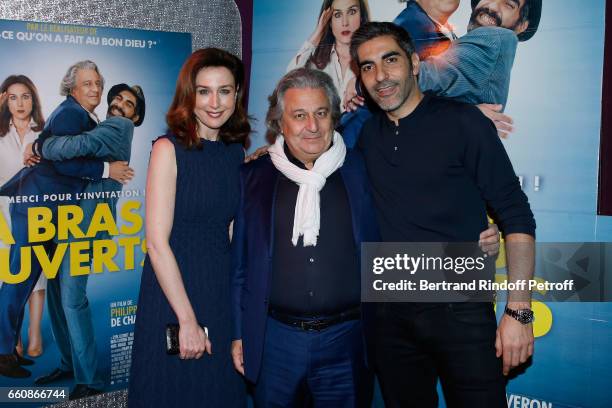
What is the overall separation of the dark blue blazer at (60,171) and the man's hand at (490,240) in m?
1.75

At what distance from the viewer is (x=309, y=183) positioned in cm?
215

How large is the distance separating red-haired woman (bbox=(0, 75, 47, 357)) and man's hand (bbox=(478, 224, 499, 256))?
75.0 inches

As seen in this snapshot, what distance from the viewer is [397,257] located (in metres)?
2.29

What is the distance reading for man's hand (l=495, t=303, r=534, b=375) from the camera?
2.10 metres

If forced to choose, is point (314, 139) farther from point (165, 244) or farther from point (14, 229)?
point (14, 229)

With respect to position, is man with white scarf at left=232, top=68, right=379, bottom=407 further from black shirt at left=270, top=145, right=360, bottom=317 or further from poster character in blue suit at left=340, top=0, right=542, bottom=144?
poster character in blue suit at left=340, top=0, right=542, bottom=144

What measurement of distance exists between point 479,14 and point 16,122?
200 cm

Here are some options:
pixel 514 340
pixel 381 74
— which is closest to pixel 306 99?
pixel 381 74

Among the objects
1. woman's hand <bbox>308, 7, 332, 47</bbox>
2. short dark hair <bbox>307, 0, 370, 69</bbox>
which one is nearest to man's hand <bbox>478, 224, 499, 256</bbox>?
short dark hair <bbox>307, 0, 370, 69</bbox>

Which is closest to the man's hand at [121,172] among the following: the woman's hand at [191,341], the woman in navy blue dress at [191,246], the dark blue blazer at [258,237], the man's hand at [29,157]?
the man's hand at [29,157]

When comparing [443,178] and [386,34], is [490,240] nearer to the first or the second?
[443,178]

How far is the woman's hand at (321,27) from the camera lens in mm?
3141

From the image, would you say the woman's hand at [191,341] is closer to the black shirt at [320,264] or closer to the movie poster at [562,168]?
the black shirt at [320,264]

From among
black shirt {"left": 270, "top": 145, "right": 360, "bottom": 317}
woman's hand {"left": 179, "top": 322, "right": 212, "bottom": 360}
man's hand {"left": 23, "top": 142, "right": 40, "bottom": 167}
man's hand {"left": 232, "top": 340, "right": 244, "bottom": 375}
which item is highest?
man's hand {"left": 23, "top": 142, "right": 40, "bottom": 167}
